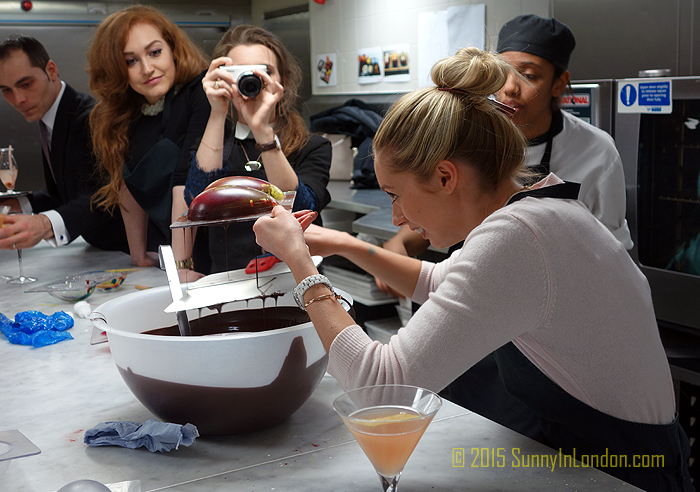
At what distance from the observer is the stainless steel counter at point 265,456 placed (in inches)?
33.4

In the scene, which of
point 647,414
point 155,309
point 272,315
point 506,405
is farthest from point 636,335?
point 155,309

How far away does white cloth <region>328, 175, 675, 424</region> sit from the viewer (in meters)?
0.88

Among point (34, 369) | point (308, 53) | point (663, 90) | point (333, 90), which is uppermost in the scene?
point (308, 53)

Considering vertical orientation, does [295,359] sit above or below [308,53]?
below

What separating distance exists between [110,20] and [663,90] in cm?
164

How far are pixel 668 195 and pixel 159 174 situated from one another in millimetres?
1529

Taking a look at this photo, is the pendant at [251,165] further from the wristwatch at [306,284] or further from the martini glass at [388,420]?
the martini glass at [388,420]

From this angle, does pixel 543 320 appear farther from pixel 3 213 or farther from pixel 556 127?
pixel 3 213

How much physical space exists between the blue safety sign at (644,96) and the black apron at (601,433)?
1.05m

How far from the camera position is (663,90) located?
6.01ft

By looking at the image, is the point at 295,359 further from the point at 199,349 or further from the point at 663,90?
the point at 663,90

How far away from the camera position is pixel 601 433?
998 millimetres

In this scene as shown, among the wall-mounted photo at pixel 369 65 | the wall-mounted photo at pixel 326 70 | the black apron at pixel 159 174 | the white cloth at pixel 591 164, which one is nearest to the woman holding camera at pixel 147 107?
the black apron at pixel 159 174

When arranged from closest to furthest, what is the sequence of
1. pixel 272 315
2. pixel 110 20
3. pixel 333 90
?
pixel 272 315, pixel 110 20, pixel 333 90
